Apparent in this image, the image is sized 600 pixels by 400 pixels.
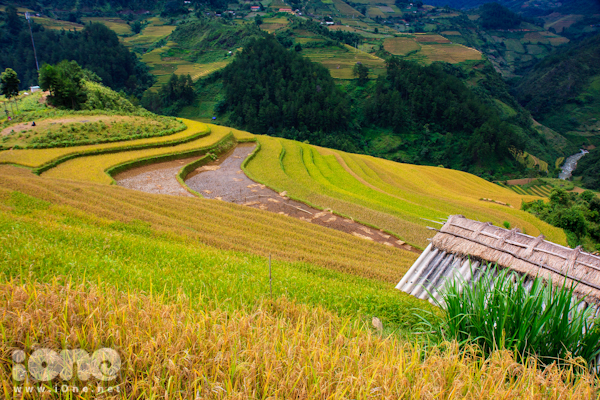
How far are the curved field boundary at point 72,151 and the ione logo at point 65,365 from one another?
55.3 ft

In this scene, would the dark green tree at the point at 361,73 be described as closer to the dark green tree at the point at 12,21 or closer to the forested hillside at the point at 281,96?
the forested hillside at the point at 281,96

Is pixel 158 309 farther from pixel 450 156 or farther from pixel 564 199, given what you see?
pixel 450 156

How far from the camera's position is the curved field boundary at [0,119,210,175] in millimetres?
15992

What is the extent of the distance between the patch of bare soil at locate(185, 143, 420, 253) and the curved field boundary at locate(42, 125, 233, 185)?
6.43ft

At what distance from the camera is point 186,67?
84812mm

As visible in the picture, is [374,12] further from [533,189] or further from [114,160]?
[114,160]

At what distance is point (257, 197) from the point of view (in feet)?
53.9

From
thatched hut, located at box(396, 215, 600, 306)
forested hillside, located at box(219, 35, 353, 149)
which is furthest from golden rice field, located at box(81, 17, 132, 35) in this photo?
thatched hut, located at box(396, 215, 600, 306)

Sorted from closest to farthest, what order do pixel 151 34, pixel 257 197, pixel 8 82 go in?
pixel 257 197
pixel 8 82
pixel 151 34

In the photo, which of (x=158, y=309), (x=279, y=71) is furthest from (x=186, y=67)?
(x=158, y=309)

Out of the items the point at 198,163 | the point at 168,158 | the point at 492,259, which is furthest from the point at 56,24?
the point at 492,259

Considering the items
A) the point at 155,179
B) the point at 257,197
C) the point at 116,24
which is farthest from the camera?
the point at 116,24

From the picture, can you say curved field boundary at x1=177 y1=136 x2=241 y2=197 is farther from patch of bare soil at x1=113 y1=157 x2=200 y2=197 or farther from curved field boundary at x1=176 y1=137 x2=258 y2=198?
patch of bare soil at x1=113 y1=157 x2=200 y2=197

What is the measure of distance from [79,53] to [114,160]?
79692mm
